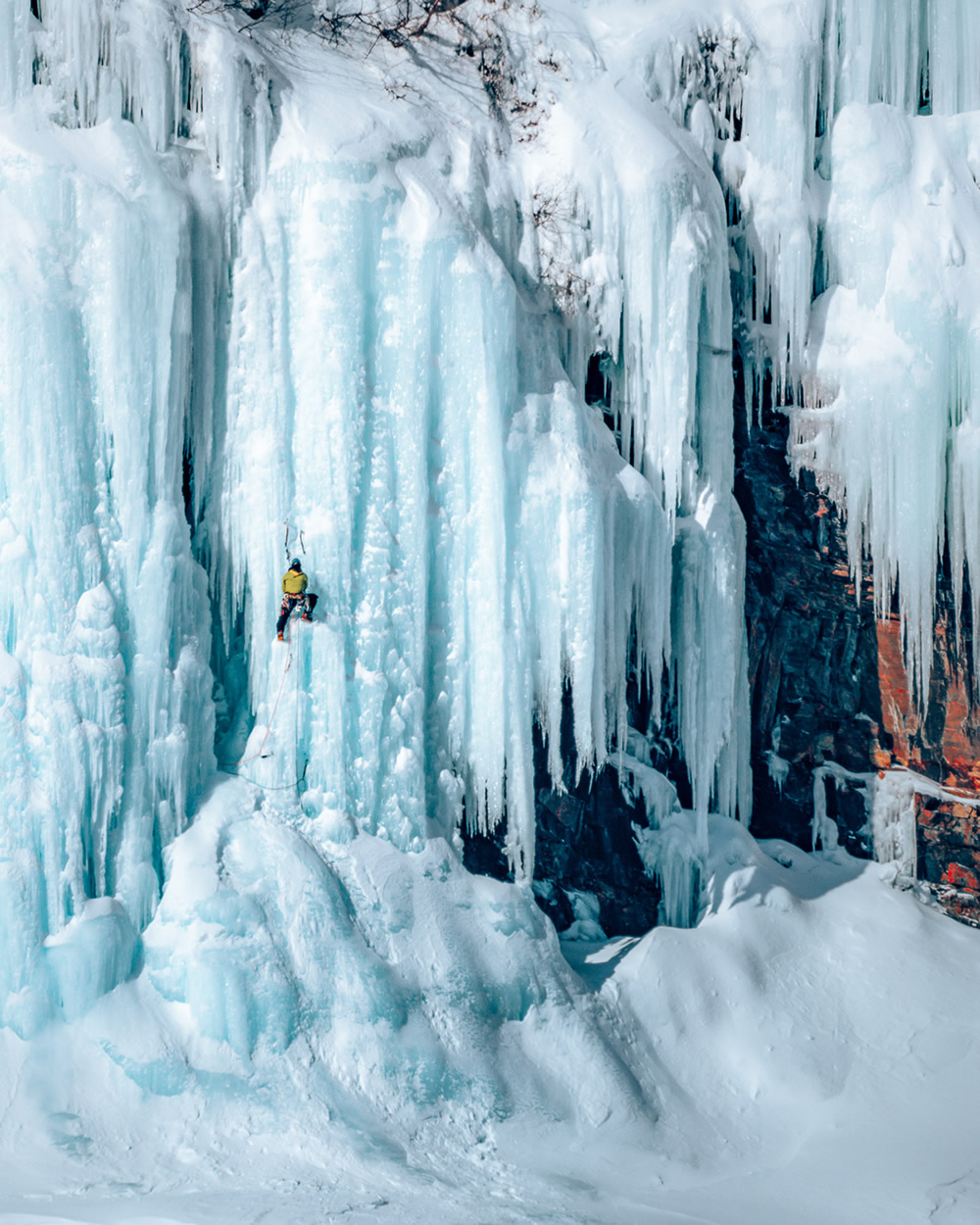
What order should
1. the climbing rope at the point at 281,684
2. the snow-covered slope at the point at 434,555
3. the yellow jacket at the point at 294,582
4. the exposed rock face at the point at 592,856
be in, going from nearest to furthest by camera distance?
the snow-covered slope at the point at 434,555, the yellow jacket at the point at 294,582, the climbing rope at the point at 281,684, the exposed rock face at the point at 592,856

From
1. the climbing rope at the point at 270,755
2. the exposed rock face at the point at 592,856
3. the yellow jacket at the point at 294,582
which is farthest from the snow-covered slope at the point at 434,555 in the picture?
the exposed rock face at the point at 592,856

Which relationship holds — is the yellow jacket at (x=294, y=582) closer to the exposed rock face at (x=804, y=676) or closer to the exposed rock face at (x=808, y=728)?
the exposed rock face at (x=808, y=728)

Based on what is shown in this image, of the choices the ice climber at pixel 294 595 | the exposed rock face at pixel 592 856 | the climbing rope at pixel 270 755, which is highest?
the ice climber at pixel 294 595

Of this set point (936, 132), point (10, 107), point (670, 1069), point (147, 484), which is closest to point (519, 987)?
point (670, 1069)

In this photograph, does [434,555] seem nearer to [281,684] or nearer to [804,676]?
[281,684]

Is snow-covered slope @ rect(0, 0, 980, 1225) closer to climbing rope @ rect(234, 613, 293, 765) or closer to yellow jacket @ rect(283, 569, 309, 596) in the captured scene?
climbing rope @ rect(234, 613, 293, 765)
